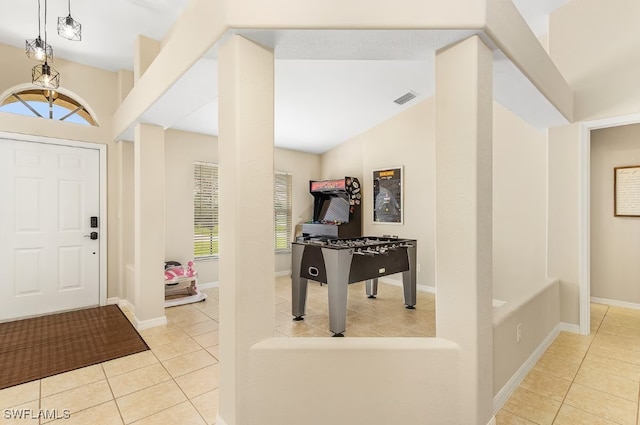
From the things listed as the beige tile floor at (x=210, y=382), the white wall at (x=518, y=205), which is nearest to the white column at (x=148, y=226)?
the beige tile floor at (x=210, y=382)

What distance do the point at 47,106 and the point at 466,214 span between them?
5020 mm

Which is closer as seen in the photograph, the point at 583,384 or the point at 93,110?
the point at 583,384

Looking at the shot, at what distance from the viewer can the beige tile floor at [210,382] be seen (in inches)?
75.7

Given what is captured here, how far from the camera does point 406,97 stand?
446 centimetres

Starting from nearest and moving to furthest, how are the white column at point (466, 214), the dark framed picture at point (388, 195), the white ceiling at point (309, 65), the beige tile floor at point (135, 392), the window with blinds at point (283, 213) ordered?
1. the white column at point (466, 214)
2. the white ceiling at point (309, 65)
3. the beige tile floor at point (135, 392)
4. the dark framed picture at point (388, 195)
5. the window with blinds at point (283, 213)

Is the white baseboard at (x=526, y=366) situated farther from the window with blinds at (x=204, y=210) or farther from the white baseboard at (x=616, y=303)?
the window with blinds at (x=204, y=210)

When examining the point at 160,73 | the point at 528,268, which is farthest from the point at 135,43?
the point at 528,268

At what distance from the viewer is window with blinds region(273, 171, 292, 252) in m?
5.95

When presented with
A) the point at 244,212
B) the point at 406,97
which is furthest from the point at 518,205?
the point at 244,212

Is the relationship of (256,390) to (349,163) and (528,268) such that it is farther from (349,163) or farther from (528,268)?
(349,163)

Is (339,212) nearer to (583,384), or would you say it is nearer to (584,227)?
(584,227)

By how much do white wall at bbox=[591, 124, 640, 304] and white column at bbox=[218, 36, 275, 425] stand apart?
4.64 m

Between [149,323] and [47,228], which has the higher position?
[47,228]

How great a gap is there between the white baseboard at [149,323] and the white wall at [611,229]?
218 inches
